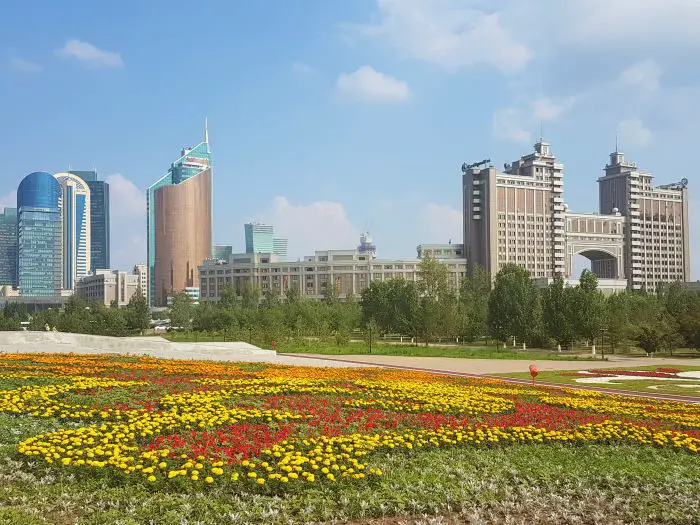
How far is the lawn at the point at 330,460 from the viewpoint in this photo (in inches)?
304

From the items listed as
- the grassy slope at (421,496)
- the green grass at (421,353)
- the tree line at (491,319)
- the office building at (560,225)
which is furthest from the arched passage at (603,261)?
the grassy slope at (421,496)

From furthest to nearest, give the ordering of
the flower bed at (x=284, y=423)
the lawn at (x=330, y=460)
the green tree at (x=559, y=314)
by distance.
A: the green tree at (x=559, y=314) → the flower bed at (x=284, y=423) → the lawn at (x=330, y=460)

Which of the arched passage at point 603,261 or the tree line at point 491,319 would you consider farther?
the arched passage at point 603,261

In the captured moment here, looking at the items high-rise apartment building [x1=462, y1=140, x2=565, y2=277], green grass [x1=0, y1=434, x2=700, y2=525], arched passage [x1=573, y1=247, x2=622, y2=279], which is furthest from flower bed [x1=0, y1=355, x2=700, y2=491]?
arched passage [x1=573, y1=247, x2=622, y2=279]

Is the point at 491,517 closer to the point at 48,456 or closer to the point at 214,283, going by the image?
the point at 48,456

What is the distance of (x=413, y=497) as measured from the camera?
809 cm

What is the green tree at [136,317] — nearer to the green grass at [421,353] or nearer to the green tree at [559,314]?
the green grass at [421,353]

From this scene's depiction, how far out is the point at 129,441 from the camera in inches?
383

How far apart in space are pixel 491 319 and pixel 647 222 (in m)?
123

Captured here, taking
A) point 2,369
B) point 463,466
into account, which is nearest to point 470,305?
point 2,369

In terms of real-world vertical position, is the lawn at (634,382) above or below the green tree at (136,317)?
below

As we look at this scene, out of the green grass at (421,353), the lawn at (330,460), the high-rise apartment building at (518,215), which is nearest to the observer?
the lawn at (330,460)

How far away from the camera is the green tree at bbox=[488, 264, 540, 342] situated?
174 feet

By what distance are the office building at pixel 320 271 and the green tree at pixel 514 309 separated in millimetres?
89964
